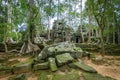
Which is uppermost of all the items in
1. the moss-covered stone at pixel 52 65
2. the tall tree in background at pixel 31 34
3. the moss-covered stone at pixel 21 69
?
the tall tree in background at pixel 31 34

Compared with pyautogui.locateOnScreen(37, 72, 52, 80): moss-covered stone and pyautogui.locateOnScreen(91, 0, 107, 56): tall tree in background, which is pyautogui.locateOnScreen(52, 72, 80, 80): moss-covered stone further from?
pyautogui.locateOnScreen(91, 0, 107, 56): tall tree in background

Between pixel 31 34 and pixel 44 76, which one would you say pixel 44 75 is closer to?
pixel 44 76

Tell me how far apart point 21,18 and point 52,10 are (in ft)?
13.4

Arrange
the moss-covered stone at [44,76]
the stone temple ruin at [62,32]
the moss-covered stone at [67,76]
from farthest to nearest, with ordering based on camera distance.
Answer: the stone temple ruin at [62,32], the moss-covered stone at [44,76], the moss-covered stone at [67,76]

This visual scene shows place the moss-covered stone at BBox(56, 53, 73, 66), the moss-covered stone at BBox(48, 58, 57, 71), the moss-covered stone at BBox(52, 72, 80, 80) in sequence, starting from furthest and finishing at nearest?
the moss-covered stone at BBox(56, 53, 73, 66) → the moss-covered stone at BBox(48, 58, 57, 71) → the moss-covered stone at BBox(52, 72, 80, 80)

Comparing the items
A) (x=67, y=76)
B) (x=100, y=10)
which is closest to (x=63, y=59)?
(x=67, y=76)

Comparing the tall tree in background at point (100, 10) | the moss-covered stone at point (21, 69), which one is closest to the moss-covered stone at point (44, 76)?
the moss-covered stone at point (21, 69)

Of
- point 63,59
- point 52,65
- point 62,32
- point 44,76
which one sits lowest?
point 44,76

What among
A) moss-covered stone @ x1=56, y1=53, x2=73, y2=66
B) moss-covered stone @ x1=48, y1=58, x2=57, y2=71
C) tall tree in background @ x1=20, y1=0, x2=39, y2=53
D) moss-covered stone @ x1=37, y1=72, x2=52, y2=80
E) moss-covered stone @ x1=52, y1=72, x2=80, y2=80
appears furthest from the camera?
tall tree in background @ x1=20, y1=0, x2=39, y2=53

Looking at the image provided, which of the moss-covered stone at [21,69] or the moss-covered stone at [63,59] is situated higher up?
the moss-covered stone at [63,59]

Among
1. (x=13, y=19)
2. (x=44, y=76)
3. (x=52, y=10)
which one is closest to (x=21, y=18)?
(x=13, y=19)

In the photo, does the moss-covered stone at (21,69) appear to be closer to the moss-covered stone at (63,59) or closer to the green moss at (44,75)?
the green moss at (44,75)

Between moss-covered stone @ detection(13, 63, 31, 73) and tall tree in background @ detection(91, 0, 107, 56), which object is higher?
tall tree in background @ detection(91, 0, 107, 56)

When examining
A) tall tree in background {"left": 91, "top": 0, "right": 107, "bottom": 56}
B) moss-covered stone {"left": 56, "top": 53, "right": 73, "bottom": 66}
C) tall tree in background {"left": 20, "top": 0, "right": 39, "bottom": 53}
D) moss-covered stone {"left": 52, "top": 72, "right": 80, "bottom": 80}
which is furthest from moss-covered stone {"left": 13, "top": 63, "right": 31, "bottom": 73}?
tall tree in background {"left": 91, "top": 0, "right": 107, "bottom": 56}
